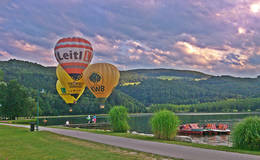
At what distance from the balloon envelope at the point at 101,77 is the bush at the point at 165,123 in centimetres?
1734

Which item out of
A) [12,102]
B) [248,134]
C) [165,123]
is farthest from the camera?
[12,102]

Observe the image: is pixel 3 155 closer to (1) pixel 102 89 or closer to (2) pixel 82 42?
(1) pixel 102 89

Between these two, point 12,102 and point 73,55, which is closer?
point 73,55

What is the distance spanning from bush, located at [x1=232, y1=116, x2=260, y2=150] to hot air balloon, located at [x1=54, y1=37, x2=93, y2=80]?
2806cm

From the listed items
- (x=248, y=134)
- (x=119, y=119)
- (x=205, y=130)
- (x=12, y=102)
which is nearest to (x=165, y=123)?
(x=248, y=134)

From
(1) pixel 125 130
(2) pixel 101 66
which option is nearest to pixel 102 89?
(2) pixel 101 66

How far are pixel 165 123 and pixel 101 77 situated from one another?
1818cm

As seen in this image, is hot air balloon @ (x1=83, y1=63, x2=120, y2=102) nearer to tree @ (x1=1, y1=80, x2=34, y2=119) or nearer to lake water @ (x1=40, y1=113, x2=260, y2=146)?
lake water @ (x1=40, y1=113, x2=260, y2=146)

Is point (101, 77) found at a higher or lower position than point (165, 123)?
higher

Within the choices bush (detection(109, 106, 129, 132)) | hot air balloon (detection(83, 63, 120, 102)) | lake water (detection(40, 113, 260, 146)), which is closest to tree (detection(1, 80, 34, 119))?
lake water (detection(40, 113, 260, 146))

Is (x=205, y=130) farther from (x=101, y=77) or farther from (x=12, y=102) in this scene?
(x=12, y=102)

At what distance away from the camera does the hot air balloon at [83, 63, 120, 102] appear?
35781 millimetres

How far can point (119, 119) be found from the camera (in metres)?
26.0

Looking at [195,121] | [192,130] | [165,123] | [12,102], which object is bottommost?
[195,121]
